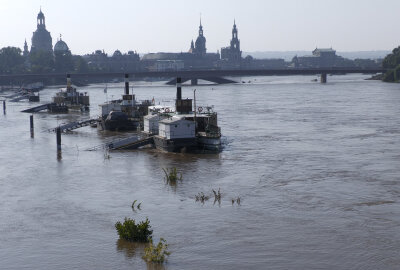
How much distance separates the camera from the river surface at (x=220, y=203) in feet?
96.1

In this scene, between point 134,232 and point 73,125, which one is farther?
point 73,125

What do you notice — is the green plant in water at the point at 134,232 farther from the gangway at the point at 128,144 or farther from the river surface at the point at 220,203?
the gangway at the point at 128,144

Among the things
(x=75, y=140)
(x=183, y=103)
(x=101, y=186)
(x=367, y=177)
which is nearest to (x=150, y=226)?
(x=101, y=186)

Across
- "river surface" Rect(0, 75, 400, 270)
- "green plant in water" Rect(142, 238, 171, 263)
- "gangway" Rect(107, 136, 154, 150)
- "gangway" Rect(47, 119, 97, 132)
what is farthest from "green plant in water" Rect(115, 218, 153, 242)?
"gangway" Rect(47, 119, 97, 132)

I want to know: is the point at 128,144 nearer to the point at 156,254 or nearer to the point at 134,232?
the point at 134,232

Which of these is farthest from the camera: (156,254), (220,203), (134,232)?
(220,203)

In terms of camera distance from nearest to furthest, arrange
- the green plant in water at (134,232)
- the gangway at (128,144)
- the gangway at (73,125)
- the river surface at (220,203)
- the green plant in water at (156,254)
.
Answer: the green plant in water at (156,254) → the river surface at (220,203) → the green plant in water at (134,232) → the gangway at (128,144) → the gangway at (73,125)

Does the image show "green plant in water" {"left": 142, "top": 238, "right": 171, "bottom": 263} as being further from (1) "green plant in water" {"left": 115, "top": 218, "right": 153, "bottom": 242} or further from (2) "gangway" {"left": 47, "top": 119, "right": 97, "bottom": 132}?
(2) "gangway" {"left": 47, "top": 119, "right": 97, "bottom": 132}

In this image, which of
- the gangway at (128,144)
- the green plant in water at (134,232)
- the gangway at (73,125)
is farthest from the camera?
the gangway at (73,125)

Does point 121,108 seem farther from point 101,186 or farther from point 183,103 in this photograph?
point 101,186

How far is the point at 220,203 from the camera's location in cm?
3853

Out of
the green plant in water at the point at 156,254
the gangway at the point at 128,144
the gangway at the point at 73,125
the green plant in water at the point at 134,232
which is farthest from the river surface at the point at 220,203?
the gangway at the point at 73,125

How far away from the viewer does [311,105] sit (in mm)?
117188

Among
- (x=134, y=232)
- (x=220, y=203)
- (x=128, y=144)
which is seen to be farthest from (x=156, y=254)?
(x=128, y=144)
